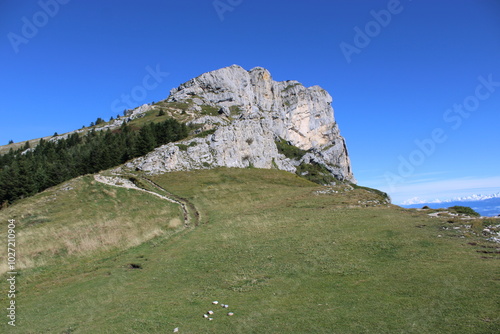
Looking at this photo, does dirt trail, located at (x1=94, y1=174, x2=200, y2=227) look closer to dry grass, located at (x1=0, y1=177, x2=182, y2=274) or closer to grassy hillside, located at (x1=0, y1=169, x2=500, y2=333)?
dry grass, located at (x1=0, y1=177, x2=182, y2=274)

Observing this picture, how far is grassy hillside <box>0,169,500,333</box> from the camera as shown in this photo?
1359 cm

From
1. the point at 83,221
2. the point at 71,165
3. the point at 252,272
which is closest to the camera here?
the point at 252,272

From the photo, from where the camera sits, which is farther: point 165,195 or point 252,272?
point 165,195

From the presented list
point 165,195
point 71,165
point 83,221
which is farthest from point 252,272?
point 71,165

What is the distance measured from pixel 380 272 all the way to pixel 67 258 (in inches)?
1105

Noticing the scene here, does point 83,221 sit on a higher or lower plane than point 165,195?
lower

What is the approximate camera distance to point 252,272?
20859mm

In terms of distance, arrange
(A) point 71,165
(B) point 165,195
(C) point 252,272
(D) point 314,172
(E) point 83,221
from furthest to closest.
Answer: (D) point 314,172, (A) point 71,165, (B) point 165,195, (E) point 83,221, (C) point 252,272

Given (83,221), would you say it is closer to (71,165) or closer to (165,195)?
(165,195)

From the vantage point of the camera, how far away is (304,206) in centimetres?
4725

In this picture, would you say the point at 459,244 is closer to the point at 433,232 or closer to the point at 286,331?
the point at 433,232

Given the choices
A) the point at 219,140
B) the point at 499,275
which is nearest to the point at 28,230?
the point at 499,275

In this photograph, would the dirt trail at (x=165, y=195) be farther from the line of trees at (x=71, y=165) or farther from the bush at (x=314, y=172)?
the bush at (x=314, y=172)

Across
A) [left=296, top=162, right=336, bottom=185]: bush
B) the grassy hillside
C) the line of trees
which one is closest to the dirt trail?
the grassy hillside
